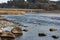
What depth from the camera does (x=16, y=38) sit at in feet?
112

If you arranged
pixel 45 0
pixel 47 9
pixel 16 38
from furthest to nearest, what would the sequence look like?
pixel 45 0, pixel 47 9, pixel 16 38

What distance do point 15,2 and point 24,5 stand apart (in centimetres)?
1937

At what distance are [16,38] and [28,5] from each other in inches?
5824

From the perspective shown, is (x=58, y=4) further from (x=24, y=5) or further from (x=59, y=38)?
(x=59, y=38)

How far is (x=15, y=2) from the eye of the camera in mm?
198250

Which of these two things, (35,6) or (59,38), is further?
(35,6)

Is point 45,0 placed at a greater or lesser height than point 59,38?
lesser

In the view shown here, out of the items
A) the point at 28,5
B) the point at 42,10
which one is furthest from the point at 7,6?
the point at 42,10

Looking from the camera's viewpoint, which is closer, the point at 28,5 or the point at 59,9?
the point at 59,9

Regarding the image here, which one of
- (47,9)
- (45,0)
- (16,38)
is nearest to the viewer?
(16,38)

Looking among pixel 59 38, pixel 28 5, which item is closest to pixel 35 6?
pixel 28 5

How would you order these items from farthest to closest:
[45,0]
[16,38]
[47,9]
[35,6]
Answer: [45,0], [35,6], [47,9], [16,38]

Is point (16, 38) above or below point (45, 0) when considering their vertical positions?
above

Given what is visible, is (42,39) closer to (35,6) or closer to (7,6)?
(35,6)
